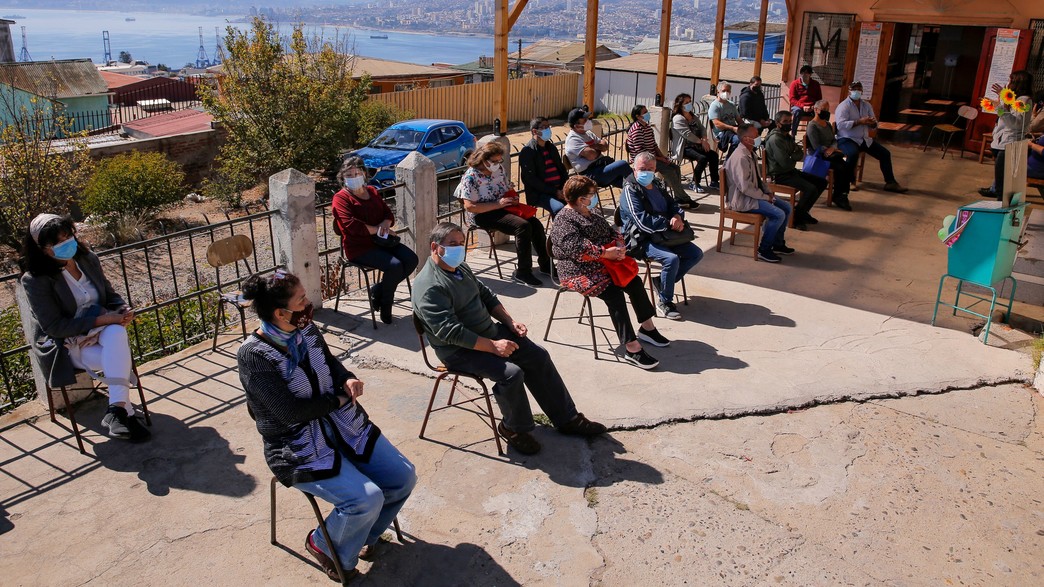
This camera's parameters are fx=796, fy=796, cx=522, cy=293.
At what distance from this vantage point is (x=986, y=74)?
1375 centimetres

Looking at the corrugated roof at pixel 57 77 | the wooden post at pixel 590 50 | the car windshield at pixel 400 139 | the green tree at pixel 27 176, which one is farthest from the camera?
the corrugated roof at pixel 57 77

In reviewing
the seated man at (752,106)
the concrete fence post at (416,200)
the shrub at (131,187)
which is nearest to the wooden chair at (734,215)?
the concrete fence post at (416,200)

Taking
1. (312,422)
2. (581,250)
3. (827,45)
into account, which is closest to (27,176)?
(581,250)

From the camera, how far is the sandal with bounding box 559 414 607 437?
16.4ft

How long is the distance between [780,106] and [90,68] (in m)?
27.3

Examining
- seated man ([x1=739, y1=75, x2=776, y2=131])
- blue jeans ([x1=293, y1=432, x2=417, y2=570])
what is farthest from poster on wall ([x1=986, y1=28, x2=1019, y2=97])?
blue jeans ([x1=293, y1=432, x2=417, y2=570])

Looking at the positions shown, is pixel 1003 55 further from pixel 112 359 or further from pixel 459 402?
pixel 112 359

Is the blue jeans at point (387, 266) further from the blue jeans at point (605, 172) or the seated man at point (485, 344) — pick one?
the blue jeans at point (605, 172)

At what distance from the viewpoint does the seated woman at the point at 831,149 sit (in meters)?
10.2

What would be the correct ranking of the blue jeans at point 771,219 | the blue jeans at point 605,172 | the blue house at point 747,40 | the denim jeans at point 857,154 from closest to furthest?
the blue jeans at point 771,219
the blue jeans at point 605,172
the denim jeans at point 857,154
the blue house at point 747,40

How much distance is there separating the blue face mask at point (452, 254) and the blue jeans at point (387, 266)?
222 cm

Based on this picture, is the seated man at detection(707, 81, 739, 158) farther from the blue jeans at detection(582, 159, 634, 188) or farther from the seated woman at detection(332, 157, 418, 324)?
the seated woman at detection(332, 157, 418, 324)

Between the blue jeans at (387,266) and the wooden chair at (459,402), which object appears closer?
the wooden chair at (459,402)

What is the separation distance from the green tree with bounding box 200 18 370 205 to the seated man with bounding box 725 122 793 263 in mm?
14677
